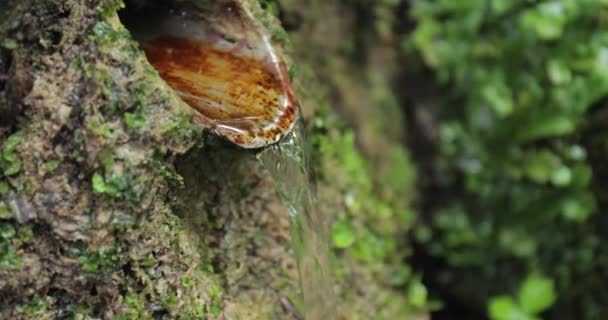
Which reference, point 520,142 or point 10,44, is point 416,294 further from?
point 10,44

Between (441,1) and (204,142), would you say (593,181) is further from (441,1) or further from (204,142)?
(204,142)

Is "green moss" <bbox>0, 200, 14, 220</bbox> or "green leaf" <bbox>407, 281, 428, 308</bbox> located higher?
"green moss" <bbox>0, 200, 14, 220</bbox>

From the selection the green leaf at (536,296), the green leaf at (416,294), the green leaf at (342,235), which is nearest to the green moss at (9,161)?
the green leaf at (342,235)

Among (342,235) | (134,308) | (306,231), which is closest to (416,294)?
(342,235)

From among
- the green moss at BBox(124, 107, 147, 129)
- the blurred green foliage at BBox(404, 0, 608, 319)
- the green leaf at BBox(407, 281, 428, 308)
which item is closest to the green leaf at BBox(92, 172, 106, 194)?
the green moss at BBox(124, 107, 147, 129)

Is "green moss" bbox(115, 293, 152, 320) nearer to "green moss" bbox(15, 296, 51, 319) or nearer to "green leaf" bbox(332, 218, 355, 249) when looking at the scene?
"green moss" bbox(15, 296, 51, 319)

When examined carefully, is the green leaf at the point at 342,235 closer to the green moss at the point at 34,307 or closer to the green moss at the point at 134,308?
the green moss at the point at 134,308
